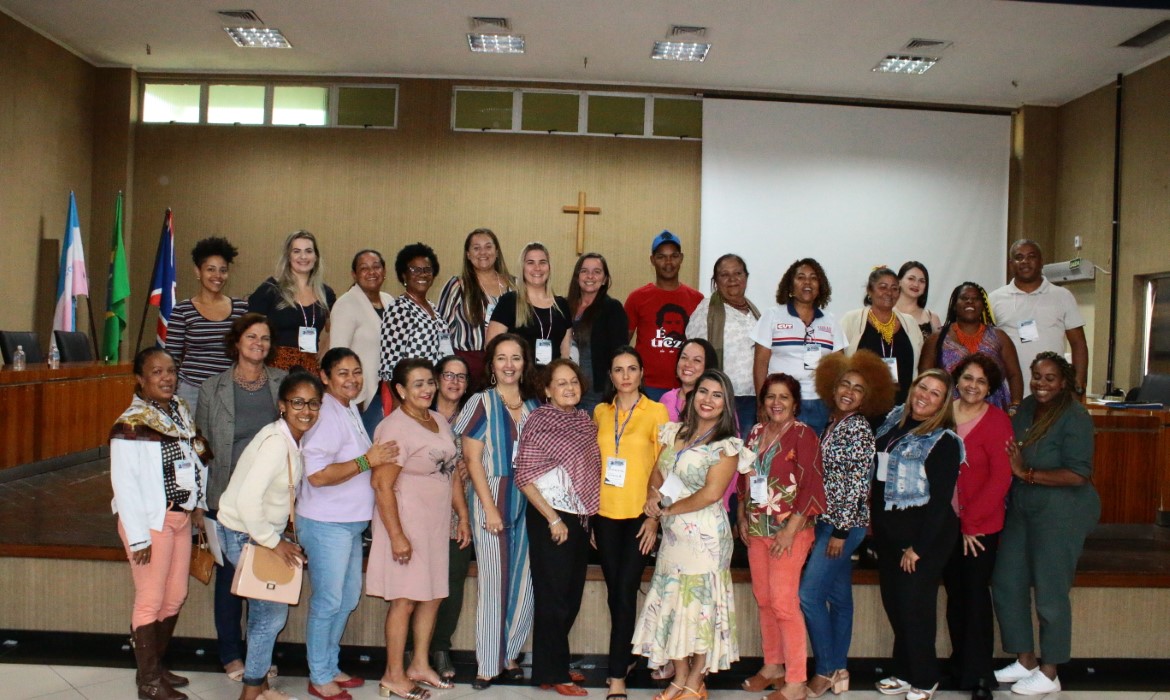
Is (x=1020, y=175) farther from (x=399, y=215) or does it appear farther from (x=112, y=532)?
(x=112, y=532)

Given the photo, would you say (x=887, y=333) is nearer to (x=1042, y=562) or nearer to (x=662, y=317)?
(x=662, y=317)

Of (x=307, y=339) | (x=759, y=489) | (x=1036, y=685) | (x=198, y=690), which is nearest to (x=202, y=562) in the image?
(x=198, y=690)

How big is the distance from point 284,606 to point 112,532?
1676mm

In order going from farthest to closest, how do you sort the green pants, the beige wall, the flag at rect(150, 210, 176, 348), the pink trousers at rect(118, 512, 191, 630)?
the flag at rect(150, 210, 176, 348)
the beige wall
the green pants
the pink trousers at rect(118, 512, 191, 630)

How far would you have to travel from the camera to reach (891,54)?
838 cm

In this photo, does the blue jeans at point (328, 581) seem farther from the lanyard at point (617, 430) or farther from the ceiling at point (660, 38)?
the ceiling at point (660, 38)

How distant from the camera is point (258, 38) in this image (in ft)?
27.8

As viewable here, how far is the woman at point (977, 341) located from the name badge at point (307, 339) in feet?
10.1

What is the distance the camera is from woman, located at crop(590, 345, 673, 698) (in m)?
3.38

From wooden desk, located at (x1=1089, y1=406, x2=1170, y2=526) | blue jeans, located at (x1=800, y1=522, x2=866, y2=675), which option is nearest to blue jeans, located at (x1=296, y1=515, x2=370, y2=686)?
blue jeans, located at (x1=800, y1=522, x2=866, y2=675)

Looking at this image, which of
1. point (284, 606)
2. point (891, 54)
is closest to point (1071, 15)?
point (891, 54)

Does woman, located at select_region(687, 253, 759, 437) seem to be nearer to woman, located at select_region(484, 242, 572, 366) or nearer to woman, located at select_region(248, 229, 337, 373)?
woman, located at select_region(484, 242, 572, 366)

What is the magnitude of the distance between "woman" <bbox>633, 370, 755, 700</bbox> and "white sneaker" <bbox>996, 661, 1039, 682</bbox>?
51.6 inches

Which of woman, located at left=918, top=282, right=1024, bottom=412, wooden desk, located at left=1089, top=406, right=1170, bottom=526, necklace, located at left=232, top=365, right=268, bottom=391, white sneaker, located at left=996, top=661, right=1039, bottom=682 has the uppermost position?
woman, located at left=918, top=282, right=1024, bottom=412
